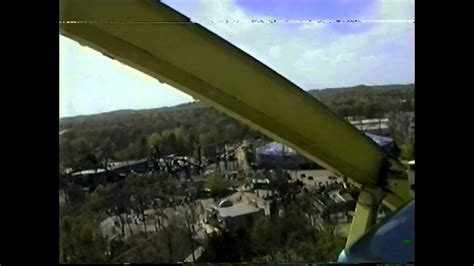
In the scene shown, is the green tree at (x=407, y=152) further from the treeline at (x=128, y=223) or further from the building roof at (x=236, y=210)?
the treeline at (x=128, y=223)

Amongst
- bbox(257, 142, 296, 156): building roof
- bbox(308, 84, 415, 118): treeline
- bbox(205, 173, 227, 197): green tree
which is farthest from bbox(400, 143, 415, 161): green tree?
bbox(205, 173, 227, 197): green tree

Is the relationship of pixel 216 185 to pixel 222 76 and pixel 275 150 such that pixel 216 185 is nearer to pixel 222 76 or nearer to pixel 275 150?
pixel 275 150

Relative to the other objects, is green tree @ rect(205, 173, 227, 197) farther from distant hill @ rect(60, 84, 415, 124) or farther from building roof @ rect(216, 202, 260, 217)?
distant hill @ rect(60, 84, 415, 124)

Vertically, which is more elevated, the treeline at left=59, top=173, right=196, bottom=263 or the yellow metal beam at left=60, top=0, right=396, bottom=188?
the yellow metal beam at left=60, top=0, right=396, bottom=188

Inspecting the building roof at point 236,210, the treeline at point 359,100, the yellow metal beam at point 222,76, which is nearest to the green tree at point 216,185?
the building roof at point 236,210

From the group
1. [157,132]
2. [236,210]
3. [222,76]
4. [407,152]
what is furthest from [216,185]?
[407,152]
